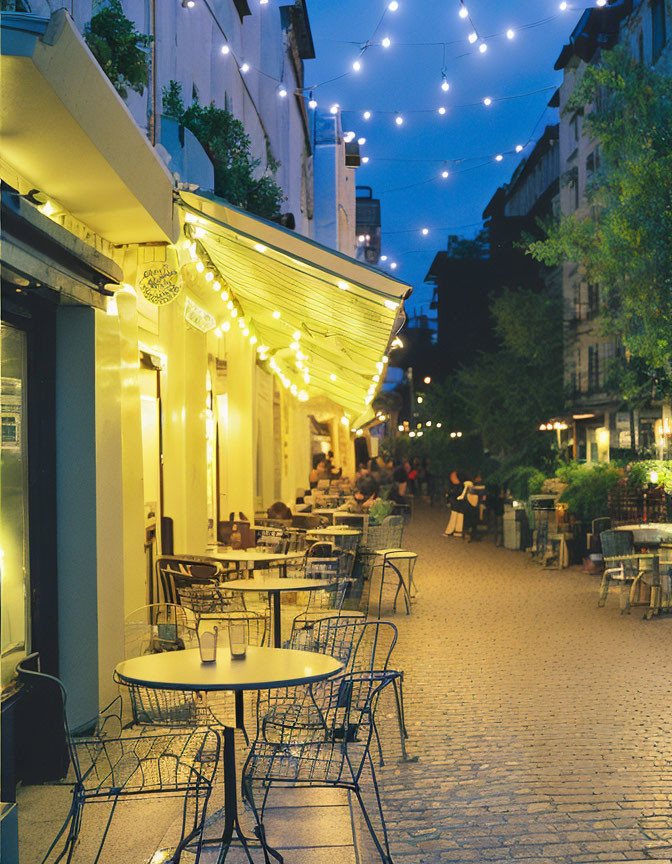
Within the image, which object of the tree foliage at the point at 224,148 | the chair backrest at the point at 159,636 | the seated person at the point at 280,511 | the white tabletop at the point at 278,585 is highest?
the tree foliage at the point at 224,148

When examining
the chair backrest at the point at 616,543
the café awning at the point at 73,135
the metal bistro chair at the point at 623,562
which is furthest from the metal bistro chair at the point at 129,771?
the chair backrest at the point at 616,543

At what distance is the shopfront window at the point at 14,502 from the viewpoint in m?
5.46

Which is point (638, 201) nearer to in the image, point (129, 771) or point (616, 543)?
point (616, 543)

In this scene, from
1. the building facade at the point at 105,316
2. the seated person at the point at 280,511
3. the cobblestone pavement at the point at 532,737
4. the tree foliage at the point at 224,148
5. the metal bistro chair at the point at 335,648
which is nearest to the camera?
the cobblestone pavement at the point at 532,737

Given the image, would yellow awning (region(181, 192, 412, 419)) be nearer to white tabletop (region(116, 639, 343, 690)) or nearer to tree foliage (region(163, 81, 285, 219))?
tree foliage (region(163, 81, 285, 219))

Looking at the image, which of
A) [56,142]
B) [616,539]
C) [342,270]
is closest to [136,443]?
[342,270]

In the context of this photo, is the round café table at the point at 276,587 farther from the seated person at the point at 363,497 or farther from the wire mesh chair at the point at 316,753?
the seated person at the point at 363,497

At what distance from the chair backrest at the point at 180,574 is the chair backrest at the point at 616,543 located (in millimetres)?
4940

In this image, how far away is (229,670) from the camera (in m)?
4.42

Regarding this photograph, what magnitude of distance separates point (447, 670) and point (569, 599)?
4.59m

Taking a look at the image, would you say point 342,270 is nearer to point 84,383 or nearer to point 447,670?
point 84,383

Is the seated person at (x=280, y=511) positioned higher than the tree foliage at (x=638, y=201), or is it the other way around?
the tree foliage at (x=638, y=201)

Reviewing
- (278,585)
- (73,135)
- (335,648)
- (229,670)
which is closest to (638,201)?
(278,585)

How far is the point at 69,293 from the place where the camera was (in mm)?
5582
